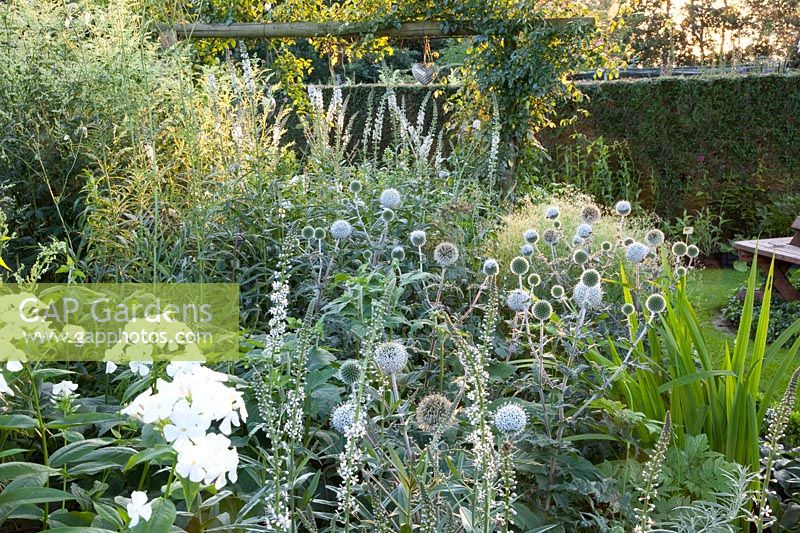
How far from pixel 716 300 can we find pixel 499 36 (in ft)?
8.54

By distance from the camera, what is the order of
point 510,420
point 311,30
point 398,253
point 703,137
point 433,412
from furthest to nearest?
point 703,137, point 311,30, point 398,253, point 510,420, point 433,412

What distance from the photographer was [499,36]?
5.72 metres

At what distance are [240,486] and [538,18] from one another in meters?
4.70

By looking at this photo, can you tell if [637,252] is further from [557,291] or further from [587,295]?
[587,295]

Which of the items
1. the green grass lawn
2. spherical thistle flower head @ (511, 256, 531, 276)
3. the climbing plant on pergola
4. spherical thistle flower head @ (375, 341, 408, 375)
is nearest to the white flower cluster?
spherical thistle flower head @ (375, 341, 408, 375)

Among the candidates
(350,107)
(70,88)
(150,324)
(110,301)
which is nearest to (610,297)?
(110,301)

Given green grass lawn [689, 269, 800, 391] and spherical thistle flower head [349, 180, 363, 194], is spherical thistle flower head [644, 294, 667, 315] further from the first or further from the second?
green grass lawn [689, 269, 800, 391]

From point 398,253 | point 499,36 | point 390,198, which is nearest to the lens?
point 398,253

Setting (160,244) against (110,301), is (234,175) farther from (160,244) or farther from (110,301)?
(110,301)

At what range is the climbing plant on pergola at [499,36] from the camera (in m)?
5.59

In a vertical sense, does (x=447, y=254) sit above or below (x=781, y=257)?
above

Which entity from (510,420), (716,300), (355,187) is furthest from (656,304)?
(716,300)

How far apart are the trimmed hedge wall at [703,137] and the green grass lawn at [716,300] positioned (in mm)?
1111

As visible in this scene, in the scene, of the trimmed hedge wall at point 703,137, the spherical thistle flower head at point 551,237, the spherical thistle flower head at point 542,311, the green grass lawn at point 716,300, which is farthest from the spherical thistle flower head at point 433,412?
the trimmed hedge wall at point 703,137
